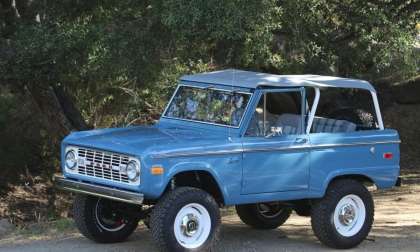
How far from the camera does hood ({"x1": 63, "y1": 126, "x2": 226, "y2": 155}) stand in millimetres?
7418

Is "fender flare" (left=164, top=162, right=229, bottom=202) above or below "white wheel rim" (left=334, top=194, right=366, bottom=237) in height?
above

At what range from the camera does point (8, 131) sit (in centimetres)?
1966

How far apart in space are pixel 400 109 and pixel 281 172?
14.6 m

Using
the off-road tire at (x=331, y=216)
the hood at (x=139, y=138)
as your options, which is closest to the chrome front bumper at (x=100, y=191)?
the hood at (x=139, y=138)

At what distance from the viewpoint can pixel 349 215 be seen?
334 inches

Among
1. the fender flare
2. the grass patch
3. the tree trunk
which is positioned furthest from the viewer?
the tree trunk

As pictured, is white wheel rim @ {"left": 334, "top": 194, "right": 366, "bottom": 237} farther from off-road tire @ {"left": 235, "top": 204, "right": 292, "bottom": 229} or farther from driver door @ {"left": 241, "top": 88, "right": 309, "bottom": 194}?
off-road tire @ {"left": 235, "top": 204, "right": 292, "bottom": 229}

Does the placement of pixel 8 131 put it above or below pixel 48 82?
below

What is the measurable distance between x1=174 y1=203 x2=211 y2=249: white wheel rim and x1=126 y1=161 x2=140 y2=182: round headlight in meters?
0.52

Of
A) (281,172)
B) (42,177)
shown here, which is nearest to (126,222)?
(281,172)

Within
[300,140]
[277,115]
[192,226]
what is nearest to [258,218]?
[277,115]

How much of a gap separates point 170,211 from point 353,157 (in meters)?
2.23

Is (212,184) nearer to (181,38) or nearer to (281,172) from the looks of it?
(281,172)

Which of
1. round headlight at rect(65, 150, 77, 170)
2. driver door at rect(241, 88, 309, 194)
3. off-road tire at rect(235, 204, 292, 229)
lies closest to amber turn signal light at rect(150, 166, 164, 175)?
driver door at rect(241, 88, 309, 194)
